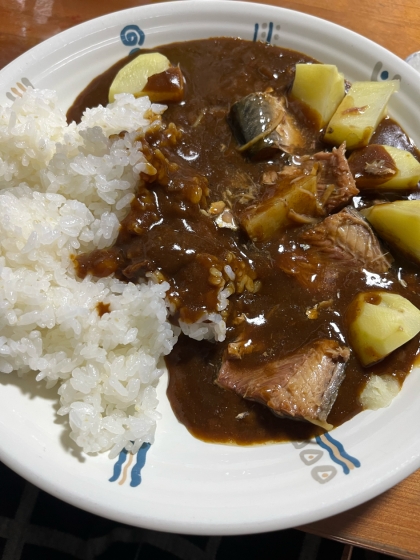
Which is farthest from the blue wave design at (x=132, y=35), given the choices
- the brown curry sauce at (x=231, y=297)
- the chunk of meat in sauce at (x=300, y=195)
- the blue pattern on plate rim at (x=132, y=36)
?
the chunk of meat in sauce at (x=300, y=195)

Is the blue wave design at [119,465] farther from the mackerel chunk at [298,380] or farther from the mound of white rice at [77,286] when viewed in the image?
the mackerel chunk at [298,380]

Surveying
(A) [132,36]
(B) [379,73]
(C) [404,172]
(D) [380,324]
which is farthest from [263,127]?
(D) [380,324]

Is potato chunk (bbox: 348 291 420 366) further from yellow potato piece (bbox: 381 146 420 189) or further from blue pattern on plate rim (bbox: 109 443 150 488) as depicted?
blue pattern on plate rim (bbox: 109 443 150 488)

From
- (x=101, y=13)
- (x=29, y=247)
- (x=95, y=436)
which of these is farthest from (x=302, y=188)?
(x=101, y=13)

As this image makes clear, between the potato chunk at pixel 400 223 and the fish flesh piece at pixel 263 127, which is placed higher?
the fish flesh piece at pixel 263 127

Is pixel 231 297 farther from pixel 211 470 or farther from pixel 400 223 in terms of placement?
pixel 400 223

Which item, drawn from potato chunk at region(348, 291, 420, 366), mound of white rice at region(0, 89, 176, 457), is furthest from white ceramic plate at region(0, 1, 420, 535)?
potato chunk at region(348, 291, 420, 366)

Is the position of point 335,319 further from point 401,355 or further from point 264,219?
point 264,219
